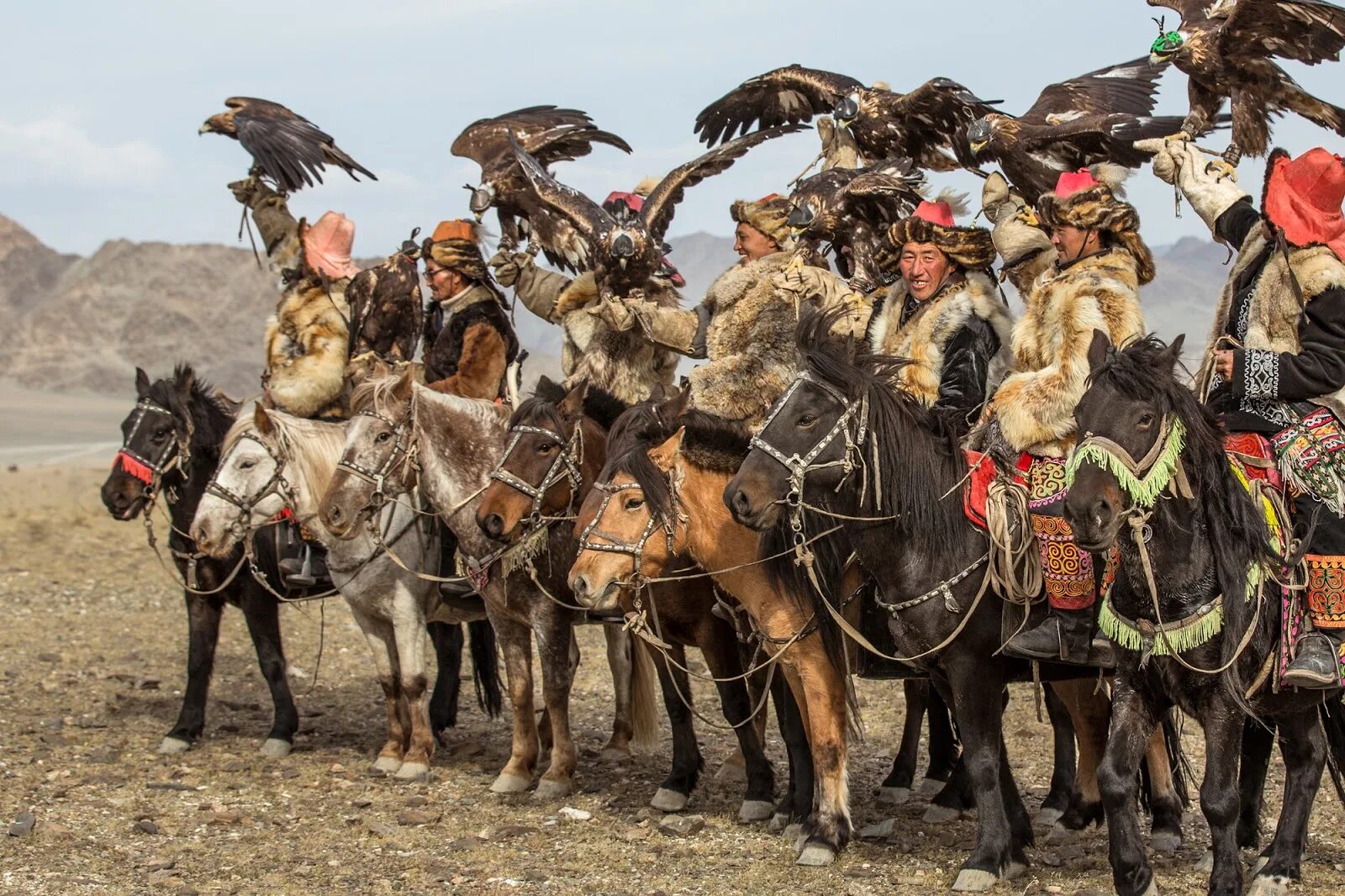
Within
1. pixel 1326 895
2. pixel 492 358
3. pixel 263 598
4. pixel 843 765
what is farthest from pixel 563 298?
pixel 1326 895

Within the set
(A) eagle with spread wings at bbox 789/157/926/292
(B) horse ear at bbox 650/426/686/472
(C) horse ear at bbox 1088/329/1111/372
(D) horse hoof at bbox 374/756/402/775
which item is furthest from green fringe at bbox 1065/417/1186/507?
(D) horse hoof at bbox 374/756/402/775

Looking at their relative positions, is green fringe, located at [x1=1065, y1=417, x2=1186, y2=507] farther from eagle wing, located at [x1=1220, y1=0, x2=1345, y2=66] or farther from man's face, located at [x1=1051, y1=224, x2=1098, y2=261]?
eagle wing, located at [x1=1220, y1=0, x2=1345, y2=66]

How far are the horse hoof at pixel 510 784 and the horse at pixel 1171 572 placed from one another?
3644mm

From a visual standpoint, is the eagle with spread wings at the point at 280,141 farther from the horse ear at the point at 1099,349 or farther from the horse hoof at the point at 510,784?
the horse ear at the point at 1099,349

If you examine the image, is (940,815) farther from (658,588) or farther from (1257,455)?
(1257,455)

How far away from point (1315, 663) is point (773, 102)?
563 cm

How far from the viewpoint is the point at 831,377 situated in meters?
6.51

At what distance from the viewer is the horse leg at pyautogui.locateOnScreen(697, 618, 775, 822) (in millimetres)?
7891

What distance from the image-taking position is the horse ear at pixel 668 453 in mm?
7199

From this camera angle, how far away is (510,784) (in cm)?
855

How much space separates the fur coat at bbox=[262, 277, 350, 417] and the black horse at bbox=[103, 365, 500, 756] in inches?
19.4

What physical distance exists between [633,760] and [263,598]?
8.15 feet

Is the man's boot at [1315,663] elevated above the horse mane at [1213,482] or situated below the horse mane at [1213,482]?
below

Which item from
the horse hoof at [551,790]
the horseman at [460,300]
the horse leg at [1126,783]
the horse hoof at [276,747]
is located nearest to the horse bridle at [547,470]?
the horseman at [460,300]
